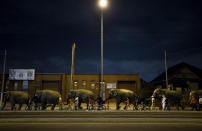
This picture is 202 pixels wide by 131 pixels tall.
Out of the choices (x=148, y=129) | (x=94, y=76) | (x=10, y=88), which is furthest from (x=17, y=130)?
(x=10, y=88)

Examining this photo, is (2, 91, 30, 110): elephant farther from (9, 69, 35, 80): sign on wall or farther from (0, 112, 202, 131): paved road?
(9, 69, 35, 80): sign on wall

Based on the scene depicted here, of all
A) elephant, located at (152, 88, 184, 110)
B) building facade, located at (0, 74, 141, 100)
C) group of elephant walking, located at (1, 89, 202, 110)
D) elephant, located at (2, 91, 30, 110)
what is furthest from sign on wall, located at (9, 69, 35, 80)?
elephant, located at (152, 88, 184, 110)

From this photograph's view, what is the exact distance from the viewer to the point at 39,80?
4569cm

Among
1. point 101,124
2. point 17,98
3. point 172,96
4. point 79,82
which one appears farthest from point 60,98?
point 79,82

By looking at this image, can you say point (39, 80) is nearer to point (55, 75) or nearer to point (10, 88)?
point (55, 75)

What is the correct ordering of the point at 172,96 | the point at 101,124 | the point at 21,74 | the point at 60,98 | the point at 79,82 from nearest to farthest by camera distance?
1. the point at 101,124
2. the point at 172,96
3. the point at 60,98
4. the point at 21,74
5. the point at 79,82

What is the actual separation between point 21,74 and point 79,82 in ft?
46.8

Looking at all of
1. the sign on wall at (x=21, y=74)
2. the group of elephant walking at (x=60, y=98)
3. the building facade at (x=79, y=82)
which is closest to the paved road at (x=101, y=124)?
the group of elephant walking at (x=60, y=98)

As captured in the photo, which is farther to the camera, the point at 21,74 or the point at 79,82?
the point at 79,82

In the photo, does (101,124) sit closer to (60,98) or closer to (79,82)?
(60,98)

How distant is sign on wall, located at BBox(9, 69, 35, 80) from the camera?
45.2m

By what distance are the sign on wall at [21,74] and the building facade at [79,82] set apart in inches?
40.3

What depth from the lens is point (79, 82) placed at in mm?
45656

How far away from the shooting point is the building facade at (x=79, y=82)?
45.3 m
